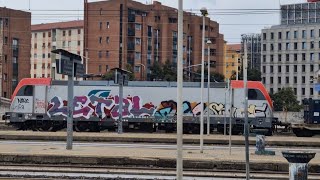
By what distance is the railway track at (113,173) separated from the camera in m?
15.3

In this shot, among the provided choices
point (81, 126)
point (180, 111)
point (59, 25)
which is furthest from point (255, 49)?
point (180, 111)

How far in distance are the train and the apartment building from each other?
318 ft

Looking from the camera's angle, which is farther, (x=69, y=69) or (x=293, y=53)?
(x=293, y=53)

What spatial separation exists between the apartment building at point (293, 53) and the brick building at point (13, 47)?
70.0 m

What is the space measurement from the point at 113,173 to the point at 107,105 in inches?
929

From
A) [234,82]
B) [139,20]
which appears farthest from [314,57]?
[234,82]

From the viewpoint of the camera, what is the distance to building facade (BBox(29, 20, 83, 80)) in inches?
4820

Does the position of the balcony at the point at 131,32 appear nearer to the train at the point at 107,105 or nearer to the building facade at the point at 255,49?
the train at the point at 107,105

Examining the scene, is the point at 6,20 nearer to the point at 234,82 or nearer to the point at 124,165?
the point at 234,82

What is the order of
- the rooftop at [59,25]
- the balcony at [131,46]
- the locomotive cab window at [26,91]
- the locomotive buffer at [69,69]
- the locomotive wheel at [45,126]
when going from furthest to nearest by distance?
the rooftop at [59,25], the balcony at [131,46], the locomotive wheel at [45,126], the locomotive cab window at [26,91], the locomotive buffer at [69,69]

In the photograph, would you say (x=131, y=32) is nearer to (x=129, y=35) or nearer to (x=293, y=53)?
(x=129, y=35)

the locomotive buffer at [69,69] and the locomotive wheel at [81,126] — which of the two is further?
the locomotive wheel at [81,126]

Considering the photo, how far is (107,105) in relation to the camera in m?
39.4

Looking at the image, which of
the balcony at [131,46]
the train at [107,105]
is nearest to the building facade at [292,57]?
the balcony at [131,46]
